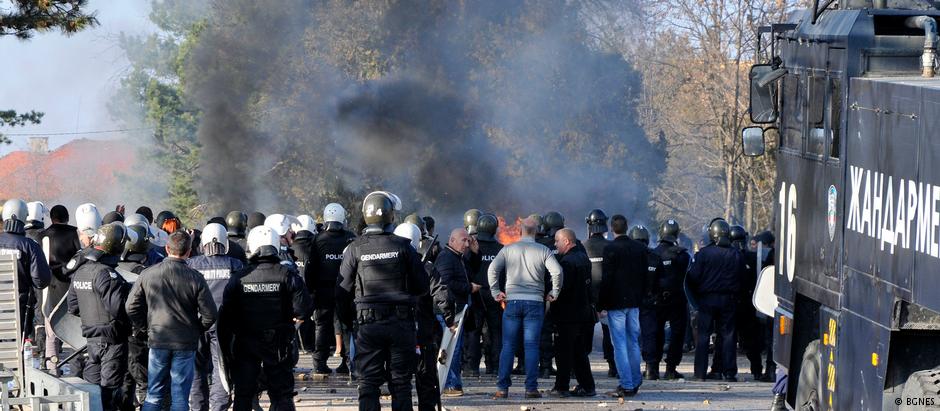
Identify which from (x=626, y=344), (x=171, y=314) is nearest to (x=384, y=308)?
(x=171, y=314)

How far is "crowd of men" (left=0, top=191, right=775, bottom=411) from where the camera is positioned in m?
10.5

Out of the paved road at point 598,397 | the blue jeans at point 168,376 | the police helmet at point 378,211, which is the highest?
the police helmet at point 378,211

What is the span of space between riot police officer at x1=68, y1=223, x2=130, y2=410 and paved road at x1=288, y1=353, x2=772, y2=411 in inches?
104

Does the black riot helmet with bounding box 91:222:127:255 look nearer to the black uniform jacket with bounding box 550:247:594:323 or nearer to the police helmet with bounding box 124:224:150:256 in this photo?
the police helmet with bounding box 124:224:150:256

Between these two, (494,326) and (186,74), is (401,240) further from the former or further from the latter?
(186,74)

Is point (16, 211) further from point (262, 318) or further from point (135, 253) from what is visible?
point (262, 318)

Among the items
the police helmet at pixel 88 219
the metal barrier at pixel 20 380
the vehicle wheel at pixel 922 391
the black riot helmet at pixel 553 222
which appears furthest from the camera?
the black riot helmet at pixel 553 222

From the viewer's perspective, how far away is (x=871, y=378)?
7492mm

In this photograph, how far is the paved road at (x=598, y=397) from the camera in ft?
44.4

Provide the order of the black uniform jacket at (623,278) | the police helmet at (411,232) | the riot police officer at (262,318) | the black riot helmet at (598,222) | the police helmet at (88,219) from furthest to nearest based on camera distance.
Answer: the black riot helmet at (598,222), the black uniform jacket at (623,278), the police helmet at (411,232), the police helmet at (88,219), the riot police officer at (262,318)

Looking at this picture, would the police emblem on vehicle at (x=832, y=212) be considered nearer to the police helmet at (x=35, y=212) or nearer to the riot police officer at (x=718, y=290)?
the riot police officer at (x=718, y=290)

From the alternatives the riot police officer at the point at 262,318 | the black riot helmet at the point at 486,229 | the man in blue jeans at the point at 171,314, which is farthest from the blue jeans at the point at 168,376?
the black riot helmet at the point at 486,229

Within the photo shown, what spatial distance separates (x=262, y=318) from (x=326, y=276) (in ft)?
15.5

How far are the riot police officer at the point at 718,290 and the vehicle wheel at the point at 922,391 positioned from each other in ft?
29.9
